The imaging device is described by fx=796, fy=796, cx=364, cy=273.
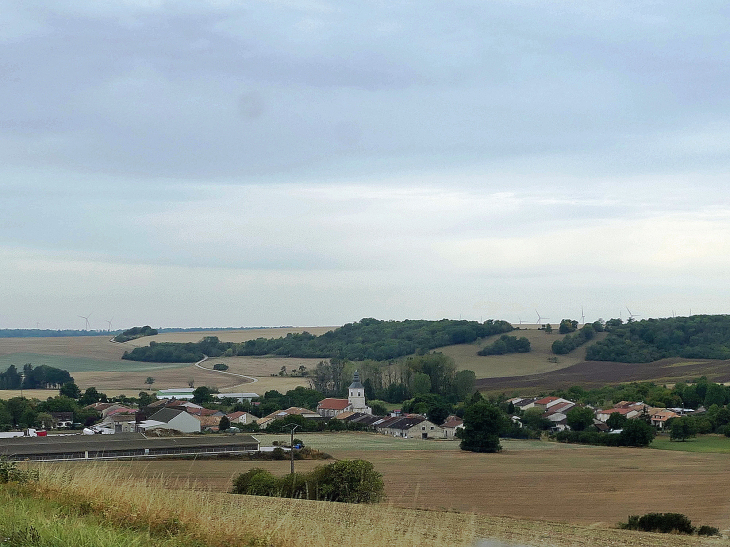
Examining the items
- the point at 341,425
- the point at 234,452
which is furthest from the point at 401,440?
the point at 234,452

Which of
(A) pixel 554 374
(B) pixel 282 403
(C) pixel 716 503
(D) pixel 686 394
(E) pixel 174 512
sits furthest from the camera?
(A) pixel 554 374

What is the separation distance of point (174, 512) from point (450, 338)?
5833 inches

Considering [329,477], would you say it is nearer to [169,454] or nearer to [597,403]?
[169,454]

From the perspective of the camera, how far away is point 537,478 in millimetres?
37531

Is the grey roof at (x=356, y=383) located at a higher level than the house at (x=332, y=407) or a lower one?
higher

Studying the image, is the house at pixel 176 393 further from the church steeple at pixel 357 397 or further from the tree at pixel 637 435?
the tree at pixel 637 435

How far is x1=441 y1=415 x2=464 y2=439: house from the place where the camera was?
232 feet

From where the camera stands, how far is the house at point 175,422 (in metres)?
67.2

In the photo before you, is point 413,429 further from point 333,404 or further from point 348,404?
point 348,404

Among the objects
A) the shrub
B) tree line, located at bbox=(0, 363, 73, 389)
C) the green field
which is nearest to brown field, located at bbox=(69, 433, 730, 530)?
the shrub

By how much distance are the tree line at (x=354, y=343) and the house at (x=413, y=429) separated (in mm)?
74925

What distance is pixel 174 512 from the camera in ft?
30.4

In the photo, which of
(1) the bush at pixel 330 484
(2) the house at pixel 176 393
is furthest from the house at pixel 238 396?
(1) the bush at pixel 330 484

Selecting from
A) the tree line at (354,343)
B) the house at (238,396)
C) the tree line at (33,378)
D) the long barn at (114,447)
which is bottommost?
the house at (238,396)
